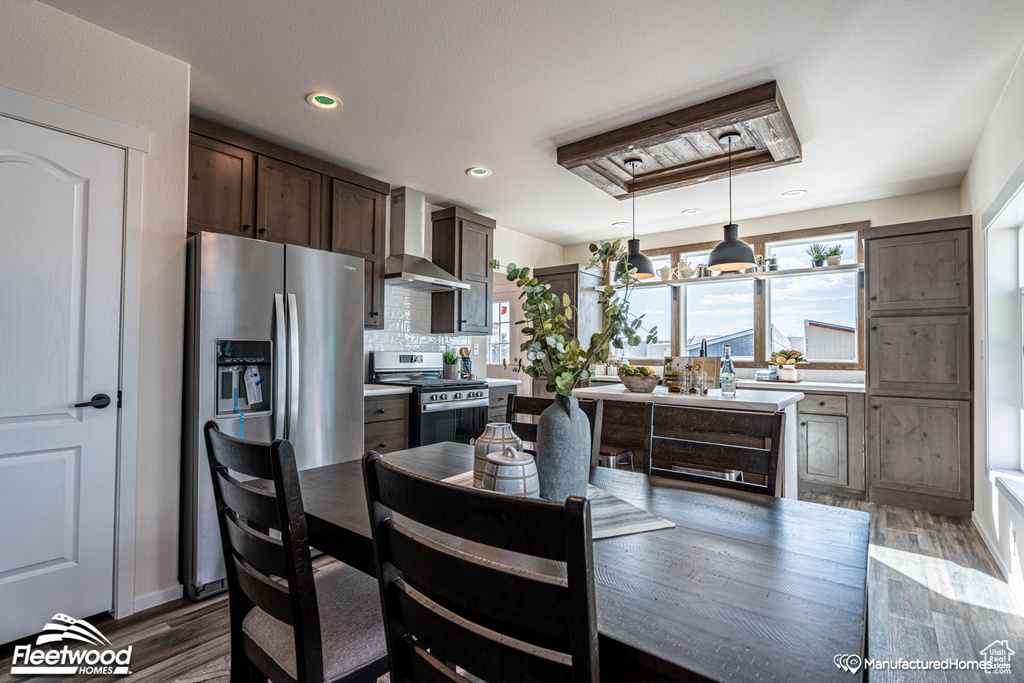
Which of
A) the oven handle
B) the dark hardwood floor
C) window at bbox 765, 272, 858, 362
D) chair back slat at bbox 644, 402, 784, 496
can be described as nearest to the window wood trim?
window at bbox 765, 272, 858, 362

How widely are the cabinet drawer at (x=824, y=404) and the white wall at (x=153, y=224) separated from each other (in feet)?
15.1

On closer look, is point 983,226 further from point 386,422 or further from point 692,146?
point 386,422

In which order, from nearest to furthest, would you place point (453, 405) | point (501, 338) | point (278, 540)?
point (278, 540) → point (453, 405) → point (501, 338)

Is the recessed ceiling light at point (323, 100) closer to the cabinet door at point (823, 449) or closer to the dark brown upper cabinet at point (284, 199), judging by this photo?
the dark brown upper cabinet at point (284, 199)

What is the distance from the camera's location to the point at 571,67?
A: 2461mm

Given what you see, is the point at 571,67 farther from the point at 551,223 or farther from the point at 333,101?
the point at 551,223

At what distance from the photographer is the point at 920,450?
370cm

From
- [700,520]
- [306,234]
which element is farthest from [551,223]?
[700,520]

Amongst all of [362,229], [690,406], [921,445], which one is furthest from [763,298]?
[362,229]

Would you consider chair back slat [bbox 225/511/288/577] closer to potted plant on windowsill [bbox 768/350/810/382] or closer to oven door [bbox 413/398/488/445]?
oven door [bbox 413/398/488/445]

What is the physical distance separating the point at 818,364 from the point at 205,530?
5.12m

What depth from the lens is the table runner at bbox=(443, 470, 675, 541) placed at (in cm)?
113

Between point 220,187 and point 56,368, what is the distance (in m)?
1.33

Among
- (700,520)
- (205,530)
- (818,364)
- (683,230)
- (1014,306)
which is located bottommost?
(205,530)
